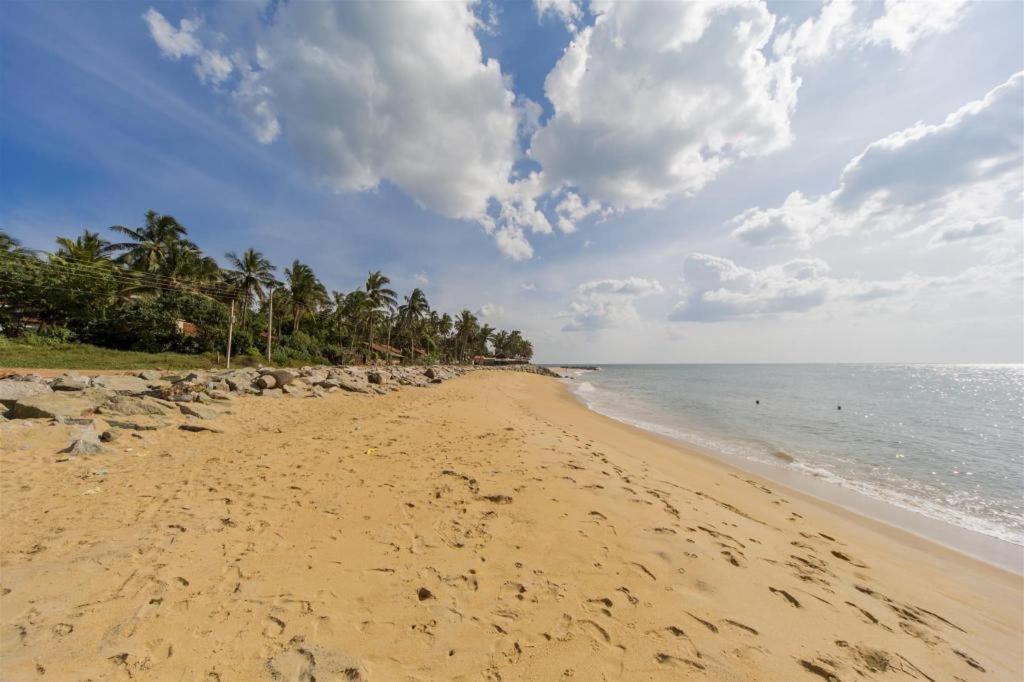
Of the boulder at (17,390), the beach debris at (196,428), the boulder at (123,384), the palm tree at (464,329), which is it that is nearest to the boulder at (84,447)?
Answer: the beach debris at (196,428)

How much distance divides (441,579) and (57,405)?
9.80 metres

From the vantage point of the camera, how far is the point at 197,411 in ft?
28.8

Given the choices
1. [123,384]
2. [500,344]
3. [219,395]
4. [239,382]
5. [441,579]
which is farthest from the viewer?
[500,344]

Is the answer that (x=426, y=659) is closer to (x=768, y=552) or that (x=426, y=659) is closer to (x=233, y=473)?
(x=768, y=552)

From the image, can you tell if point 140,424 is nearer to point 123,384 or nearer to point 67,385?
point 67,385

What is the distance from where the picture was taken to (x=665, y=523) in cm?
487

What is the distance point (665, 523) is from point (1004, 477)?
13.8 metres

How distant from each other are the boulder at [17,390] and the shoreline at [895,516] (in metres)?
17.3

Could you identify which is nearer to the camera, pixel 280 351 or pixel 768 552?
pixel 768 552

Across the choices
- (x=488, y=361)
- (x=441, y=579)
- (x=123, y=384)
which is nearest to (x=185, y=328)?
(x=123, y=384)

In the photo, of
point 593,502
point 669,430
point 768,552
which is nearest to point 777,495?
point 768,552

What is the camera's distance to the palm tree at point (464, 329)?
72.9 m

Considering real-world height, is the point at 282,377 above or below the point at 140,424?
above

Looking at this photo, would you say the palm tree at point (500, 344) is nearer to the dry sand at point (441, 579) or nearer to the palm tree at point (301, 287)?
the palm tree at point (301, 287)
